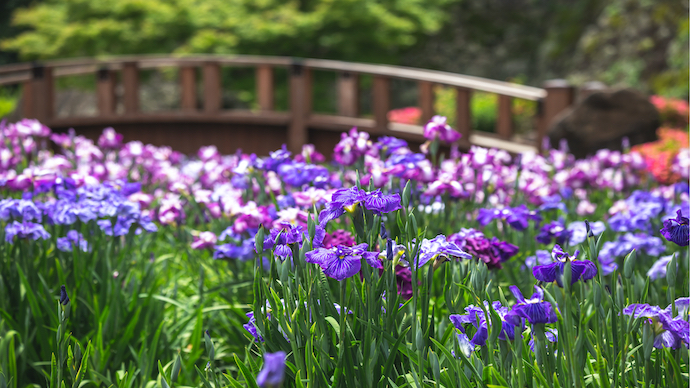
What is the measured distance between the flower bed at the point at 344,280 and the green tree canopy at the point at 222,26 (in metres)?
8.43

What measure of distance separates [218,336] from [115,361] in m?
0.49

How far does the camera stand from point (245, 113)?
945 cm

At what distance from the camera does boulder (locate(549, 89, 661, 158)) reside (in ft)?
21.5

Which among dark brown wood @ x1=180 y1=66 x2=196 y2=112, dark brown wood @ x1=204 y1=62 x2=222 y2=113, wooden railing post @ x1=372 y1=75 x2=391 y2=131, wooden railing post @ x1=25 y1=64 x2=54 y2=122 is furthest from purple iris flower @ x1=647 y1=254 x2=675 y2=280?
wooden railing post @ x1=25 y1=64 x2=54 y2=122

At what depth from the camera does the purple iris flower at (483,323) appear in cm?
133

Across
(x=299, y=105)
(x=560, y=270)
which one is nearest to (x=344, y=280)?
(x=560, y=270)

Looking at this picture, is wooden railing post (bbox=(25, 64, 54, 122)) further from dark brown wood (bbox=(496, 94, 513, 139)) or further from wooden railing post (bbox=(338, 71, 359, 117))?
dark brown wood (bbox=(496, 94, 513, 139))

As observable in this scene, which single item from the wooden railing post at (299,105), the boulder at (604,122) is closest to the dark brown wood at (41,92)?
the wooden railing post at (299,105)

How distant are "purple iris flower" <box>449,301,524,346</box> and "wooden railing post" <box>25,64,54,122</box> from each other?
348 inches

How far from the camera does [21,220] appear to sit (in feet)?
7.72

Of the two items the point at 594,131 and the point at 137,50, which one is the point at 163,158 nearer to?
the point at 594,131

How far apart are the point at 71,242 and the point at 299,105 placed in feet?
21.9

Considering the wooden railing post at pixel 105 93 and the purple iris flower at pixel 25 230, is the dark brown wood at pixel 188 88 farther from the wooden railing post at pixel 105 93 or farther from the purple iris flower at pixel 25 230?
the purple iris flower at pixel 25 230

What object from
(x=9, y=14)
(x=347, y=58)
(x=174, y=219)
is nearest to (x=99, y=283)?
(x=174, y=219)
